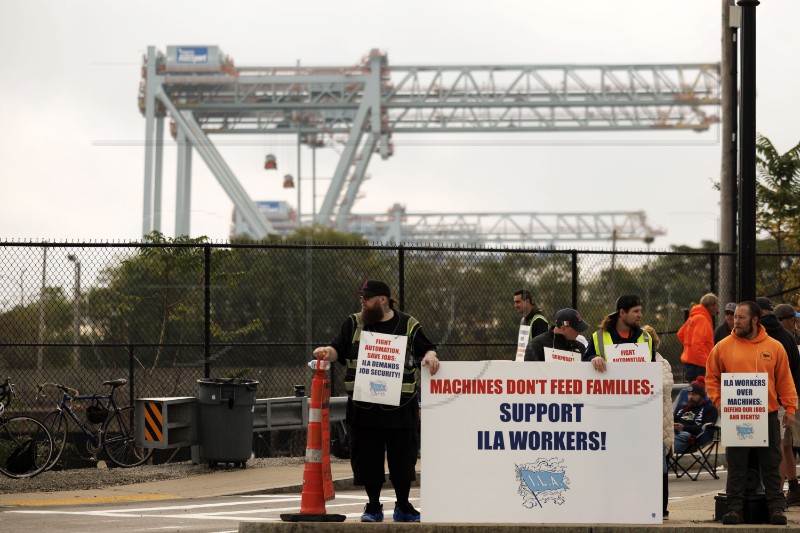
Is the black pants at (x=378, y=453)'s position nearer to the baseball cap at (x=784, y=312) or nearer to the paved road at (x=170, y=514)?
the paved road at (x=170, y=514)

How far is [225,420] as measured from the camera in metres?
16.2

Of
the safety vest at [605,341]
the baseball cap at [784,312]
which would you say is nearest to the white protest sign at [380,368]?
the safety vest at [605,341]

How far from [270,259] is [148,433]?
20368 millimetres

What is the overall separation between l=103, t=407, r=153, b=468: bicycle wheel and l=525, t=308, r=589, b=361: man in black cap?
6.80m

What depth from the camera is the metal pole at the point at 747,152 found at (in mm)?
11102

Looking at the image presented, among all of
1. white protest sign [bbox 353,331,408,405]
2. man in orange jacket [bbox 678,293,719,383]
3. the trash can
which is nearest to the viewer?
white protest sign [bbox 353,331,408,405]

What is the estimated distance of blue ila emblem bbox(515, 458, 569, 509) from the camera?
9.79 metres

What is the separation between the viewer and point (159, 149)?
122 metres

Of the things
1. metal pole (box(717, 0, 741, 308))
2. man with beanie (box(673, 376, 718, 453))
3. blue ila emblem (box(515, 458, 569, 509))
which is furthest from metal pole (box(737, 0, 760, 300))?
metal pole (box(717, 0, 741, 308))

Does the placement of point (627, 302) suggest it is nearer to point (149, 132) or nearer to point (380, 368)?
point (380, 368)

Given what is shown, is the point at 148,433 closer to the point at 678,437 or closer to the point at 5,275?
the point at 5,275

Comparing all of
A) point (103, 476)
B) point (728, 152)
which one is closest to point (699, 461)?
point (728, 152)

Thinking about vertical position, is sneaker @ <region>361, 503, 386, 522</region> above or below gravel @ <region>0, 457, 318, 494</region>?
above

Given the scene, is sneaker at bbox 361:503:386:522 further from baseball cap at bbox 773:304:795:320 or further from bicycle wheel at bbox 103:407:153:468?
bicycle wheel at bbox 103:407:153:468
